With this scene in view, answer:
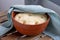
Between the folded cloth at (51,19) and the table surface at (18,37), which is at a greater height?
the folded cloth at (51,19)

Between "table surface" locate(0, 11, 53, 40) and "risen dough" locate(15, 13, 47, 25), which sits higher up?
"risen dough" locate(15, 13, 47, 25)

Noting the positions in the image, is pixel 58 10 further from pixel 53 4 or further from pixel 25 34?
pixel 25 34

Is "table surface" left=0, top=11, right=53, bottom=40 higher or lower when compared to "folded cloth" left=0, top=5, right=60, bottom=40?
lower

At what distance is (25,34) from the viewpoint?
2.04 ft

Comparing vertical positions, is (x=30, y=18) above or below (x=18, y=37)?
above

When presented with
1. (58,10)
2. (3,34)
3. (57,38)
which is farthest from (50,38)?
(58,10)

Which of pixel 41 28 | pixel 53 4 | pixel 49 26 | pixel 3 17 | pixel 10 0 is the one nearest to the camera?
pixel 41 28

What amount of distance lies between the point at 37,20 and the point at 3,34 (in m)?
0.20

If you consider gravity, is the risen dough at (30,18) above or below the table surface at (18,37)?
above

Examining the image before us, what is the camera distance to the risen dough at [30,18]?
0.59 meters

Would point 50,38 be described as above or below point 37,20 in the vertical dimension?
below

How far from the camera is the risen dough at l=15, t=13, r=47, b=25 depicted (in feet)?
1.94

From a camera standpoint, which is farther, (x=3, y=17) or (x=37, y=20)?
(x=3, y=17)

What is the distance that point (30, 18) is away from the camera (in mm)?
611
